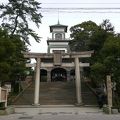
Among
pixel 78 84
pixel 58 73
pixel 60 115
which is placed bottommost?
pixel 60 115

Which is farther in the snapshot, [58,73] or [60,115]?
[58,73]

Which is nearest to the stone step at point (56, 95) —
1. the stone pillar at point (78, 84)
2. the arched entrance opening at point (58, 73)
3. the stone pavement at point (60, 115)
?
the stone pillar at point (78, 84)

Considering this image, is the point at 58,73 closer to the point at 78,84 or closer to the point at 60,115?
the point at 78,84

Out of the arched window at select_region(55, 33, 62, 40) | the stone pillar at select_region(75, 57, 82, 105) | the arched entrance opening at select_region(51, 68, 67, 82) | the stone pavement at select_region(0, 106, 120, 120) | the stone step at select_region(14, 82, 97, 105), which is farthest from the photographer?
the arched window at select_region(55, 33, 62, 40)

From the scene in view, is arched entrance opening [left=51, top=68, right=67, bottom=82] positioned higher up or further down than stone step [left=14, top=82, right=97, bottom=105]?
higher up

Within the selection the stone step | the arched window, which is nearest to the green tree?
the stone step

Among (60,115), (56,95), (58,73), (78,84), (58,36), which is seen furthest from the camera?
(58,36)

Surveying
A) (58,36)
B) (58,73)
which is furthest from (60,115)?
(58,36)

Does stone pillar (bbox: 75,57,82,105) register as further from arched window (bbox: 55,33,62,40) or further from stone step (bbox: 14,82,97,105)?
arched window (bbox: 55,33,62,40)

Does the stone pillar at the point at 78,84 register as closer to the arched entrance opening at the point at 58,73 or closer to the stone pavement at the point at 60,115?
the stone pavement at the point at 60,115

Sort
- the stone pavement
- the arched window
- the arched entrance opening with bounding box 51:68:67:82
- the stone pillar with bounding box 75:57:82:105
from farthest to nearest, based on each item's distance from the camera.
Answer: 1. the arched window
2. the arched entrance opening with bounding box 51:68:67:82
3. the stone pillar with bounding box 75:57:82:105
4. the stone pavement

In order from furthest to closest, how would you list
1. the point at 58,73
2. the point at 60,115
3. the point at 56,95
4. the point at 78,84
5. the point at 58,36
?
the point at 58,36
the point at 58,73
the point at 56,95
the point at 78,84
the point at 60,115

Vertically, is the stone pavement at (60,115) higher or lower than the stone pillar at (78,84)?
lower

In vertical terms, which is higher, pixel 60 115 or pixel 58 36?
pixel 58 36
